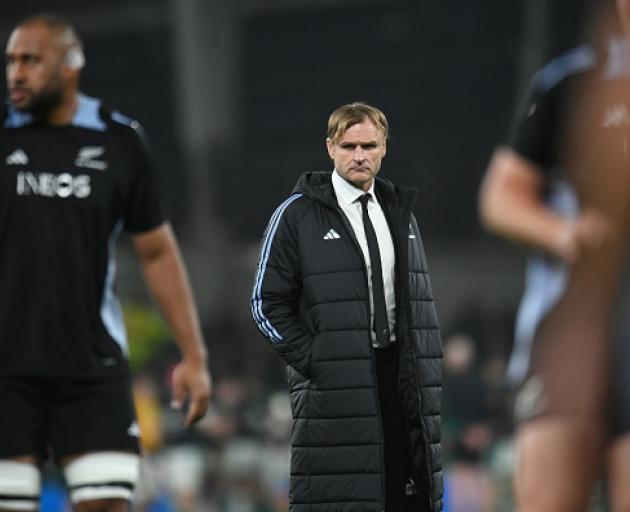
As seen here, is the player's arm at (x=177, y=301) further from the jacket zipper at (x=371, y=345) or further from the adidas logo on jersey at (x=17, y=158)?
the jacket zipper at (x=371, y=345)

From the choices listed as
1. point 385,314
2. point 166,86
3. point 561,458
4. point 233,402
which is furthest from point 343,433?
point 166,86

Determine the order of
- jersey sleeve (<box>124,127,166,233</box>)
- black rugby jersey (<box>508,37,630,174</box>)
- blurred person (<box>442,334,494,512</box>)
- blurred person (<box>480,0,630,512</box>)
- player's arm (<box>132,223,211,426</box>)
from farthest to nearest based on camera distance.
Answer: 1. blurred person (<box>442,334,494,512</box>)
2. player's arm (<box>132,223,211,426</box>)
3. jersey sleeve (<box>124,127,166,233</box>)
4. black rugby jersey (<box>508,37,630,174</box>)
5. blurred person (<box>480,0,630,512</box>)

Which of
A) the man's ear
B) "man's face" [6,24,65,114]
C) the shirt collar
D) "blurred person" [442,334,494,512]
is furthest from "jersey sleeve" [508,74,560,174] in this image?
"blurred person" [442,334,494,512]

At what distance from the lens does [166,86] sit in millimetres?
26844

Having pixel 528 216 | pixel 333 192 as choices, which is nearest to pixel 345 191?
pixel 333 192

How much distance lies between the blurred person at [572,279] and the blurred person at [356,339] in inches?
34.0

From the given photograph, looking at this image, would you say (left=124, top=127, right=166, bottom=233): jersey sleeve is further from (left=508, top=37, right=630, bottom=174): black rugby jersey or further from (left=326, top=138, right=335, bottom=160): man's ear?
(left=508, top=37, right=630, bottom=174): black rugby jersey

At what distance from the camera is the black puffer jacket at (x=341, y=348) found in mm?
4914

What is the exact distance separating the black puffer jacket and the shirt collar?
0.02 m

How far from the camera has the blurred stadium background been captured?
24.0 metres

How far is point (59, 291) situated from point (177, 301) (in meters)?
0.52

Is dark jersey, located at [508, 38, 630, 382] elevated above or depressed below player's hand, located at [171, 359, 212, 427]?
above

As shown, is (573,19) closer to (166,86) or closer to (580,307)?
(166,86)

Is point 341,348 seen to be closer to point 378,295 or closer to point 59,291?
point 378,295
